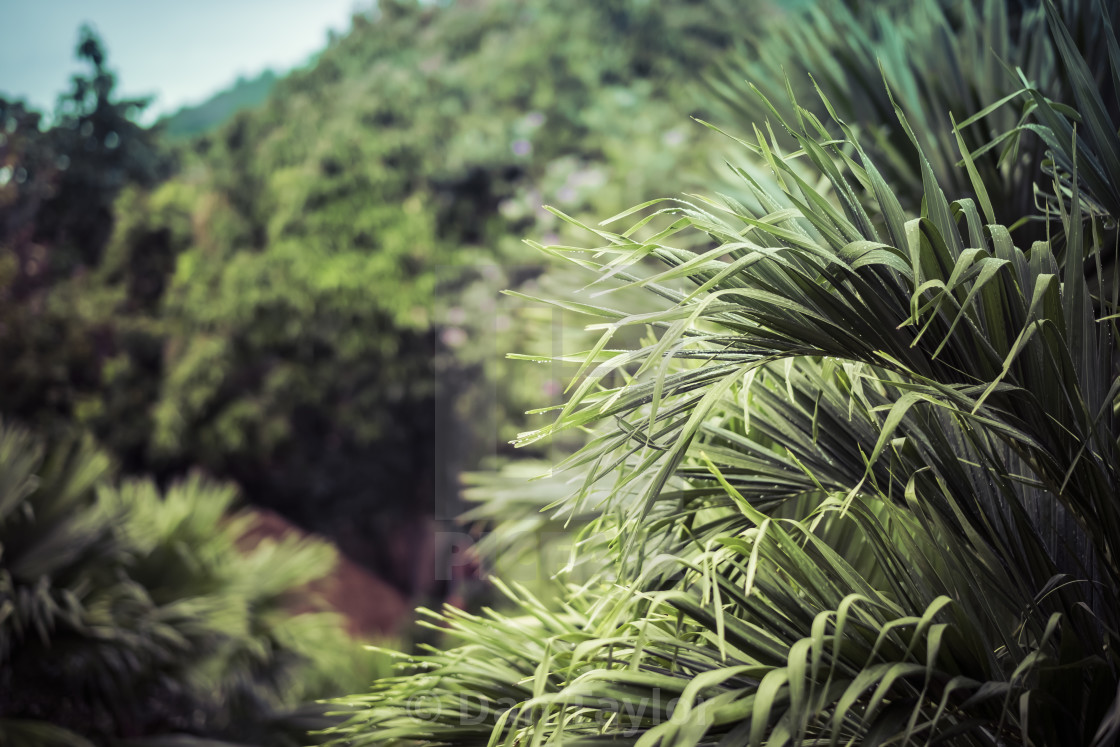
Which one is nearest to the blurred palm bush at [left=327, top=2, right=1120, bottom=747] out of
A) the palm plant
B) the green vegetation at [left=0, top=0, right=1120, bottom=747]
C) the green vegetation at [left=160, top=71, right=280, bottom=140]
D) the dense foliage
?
the green vegetation at [left=0, top=0, right=1120, bottom=747]

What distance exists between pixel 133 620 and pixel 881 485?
8.29ft

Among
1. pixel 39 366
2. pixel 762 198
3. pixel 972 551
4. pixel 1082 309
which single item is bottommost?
pixel 972 551

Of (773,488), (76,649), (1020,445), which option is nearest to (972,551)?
(1020,445)

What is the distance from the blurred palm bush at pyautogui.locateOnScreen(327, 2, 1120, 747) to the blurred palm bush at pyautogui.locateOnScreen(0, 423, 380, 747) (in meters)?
1.90

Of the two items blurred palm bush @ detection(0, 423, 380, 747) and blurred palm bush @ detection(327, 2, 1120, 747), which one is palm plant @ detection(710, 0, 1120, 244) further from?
blurred palm bush @ detection(0, 423, 380, 747)

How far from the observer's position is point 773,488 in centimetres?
122

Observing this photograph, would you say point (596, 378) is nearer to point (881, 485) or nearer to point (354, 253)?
point (881, 485)

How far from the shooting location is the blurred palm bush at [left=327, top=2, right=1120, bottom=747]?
856 mm

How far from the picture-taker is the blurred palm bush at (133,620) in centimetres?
256

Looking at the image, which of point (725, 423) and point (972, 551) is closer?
point (972, 551)

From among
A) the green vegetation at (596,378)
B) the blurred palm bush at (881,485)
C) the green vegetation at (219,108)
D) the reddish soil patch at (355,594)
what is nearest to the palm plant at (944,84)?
the green vegetation at (596,378)

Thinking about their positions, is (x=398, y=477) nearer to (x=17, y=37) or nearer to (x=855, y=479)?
(x=17, y=37)

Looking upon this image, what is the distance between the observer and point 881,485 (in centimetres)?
118

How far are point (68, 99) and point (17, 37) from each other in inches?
19.9
